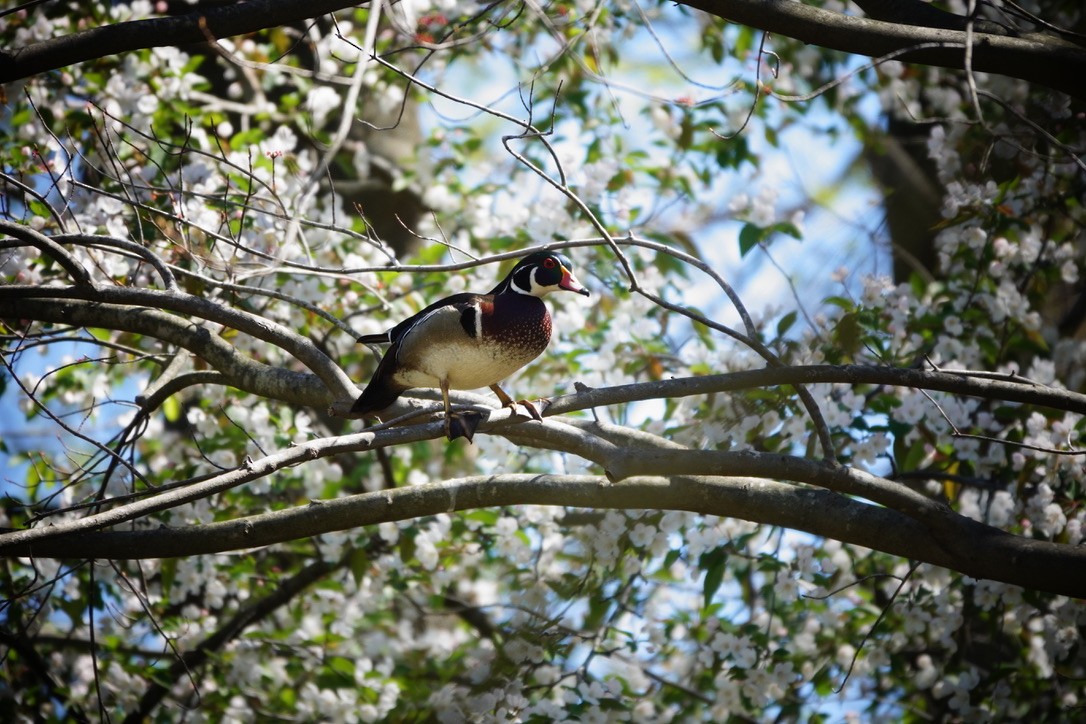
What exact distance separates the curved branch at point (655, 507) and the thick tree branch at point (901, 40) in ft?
3.22

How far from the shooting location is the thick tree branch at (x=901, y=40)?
214cm

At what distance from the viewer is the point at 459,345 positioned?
279 centimetres

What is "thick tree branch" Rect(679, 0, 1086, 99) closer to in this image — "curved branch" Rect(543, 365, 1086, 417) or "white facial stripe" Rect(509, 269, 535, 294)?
"curved branch" Rect(543, 365, 1086, 417)

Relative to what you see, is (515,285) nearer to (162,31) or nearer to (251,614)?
(162,31)

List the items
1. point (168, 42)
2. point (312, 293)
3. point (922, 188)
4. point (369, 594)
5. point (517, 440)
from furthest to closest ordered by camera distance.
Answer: point (922, 188), point (369, 594), point (312, 293), point (517, 440), point (168, 42)

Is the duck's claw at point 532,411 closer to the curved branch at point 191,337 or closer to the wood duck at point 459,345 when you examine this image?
the wood duck at point 459,345

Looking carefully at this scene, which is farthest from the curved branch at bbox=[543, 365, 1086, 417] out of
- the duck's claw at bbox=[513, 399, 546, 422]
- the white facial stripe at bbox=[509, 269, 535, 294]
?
the white facial stripe at bbox=[509, 269, 535, 294]

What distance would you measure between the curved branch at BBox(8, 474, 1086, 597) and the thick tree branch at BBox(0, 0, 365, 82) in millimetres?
1119

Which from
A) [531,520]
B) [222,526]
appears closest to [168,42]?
[222,526]

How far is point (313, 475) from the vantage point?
12.7 feet

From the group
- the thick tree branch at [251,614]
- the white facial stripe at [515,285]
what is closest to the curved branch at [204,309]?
the white facial stripe at [515,285]

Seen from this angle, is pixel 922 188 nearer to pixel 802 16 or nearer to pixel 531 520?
pixel 531 520

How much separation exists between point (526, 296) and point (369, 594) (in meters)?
1.78

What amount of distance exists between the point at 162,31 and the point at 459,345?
1.06 m
